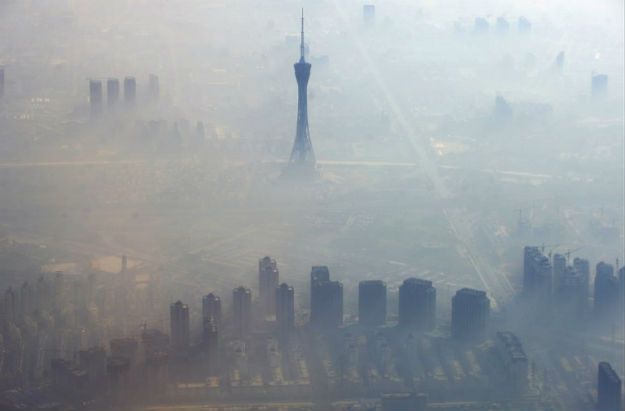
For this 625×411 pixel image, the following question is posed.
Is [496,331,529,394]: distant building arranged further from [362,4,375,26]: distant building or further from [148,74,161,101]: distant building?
[362,4,375,26]: distant building

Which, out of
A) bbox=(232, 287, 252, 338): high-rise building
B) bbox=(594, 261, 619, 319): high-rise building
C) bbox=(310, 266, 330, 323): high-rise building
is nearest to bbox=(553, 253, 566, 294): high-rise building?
bbox=(594, 261, 619, 319): high-rise building

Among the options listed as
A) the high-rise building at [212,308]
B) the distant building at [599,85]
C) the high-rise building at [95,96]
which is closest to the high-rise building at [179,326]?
the high-rise building at [212,308]

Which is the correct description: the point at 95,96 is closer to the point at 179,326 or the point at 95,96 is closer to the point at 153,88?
the point at 153,88

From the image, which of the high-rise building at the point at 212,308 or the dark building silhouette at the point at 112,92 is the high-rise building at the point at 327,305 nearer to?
the high-rise building at the point at 212,308

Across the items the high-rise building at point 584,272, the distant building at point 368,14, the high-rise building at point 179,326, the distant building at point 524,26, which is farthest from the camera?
the distant building at point 524,26

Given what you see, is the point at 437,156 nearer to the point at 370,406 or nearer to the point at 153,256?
Answer: the point at 153,256

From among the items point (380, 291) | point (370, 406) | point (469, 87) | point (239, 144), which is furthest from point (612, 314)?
point (469, 87)
